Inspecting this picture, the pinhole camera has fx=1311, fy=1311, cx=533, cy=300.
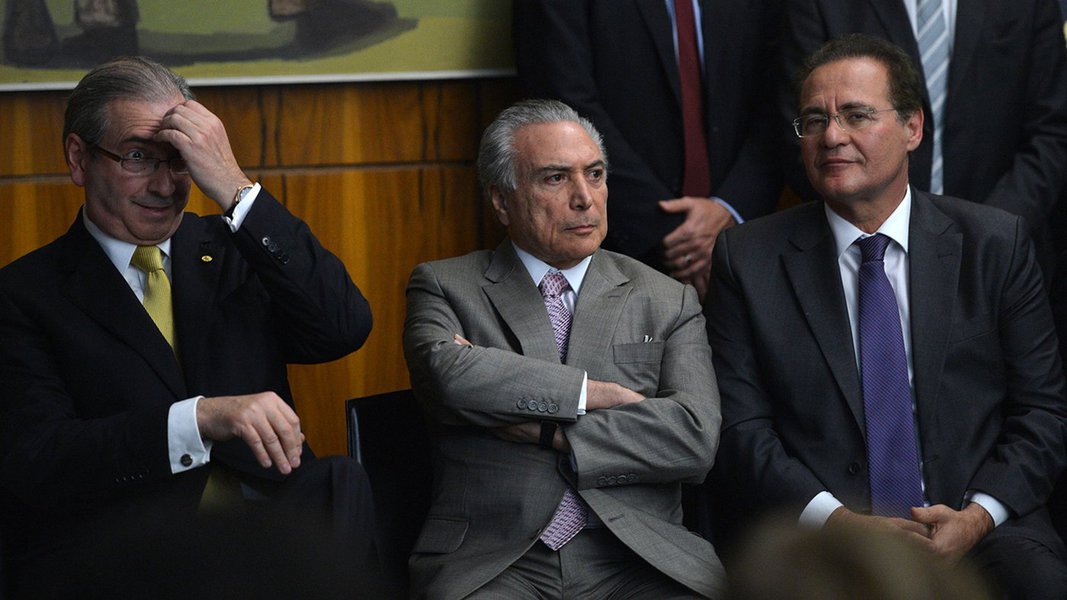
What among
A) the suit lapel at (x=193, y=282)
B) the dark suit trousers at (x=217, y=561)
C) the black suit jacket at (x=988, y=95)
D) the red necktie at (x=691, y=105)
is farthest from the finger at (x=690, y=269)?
the dark suit trousers at (x=217, y=561)

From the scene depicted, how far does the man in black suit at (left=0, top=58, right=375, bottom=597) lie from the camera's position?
2.32m

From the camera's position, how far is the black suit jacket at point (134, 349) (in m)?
2.34

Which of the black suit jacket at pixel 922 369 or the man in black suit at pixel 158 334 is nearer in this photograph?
the man in black suit at pixel 158 334

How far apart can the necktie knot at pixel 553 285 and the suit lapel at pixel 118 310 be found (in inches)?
32.1

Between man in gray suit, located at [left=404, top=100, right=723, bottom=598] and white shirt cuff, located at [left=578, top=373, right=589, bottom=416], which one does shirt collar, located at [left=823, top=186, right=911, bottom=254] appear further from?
white shirt cuff, located at [left=578, top=373, right=589, bottom=416]

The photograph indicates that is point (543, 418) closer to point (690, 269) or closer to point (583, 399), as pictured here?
point (583, 399)

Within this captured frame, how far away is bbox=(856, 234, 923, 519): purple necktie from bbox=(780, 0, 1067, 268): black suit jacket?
2.11 ft

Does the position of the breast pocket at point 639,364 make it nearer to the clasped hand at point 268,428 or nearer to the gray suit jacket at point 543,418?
the gray suit jacket at point 543,418

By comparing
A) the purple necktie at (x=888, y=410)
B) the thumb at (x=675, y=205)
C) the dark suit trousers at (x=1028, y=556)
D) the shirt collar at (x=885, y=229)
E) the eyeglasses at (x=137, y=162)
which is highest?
the eyeglasses at (x=137, y=162)

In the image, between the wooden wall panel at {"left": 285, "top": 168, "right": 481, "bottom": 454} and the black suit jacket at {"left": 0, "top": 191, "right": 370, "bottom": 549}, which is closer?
the black suit jacket at {"left": 0, "top": 191, "right": 370, "bottom": 549}

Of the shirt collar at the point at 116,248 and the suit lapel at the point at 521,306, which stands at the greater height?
the shirt collar at the point at 116,248

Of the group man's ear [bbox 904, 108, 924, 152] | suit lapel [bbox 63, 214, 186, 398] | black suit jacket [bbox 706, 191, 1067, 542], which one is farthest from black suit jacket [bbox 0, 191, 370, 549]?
man's ear [bbox 904, 108, 924, 152]

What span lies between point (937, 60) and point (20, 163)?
8.07 feet

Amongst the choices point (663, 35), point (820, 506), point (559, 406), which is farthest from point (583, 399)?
point (663, 35)
